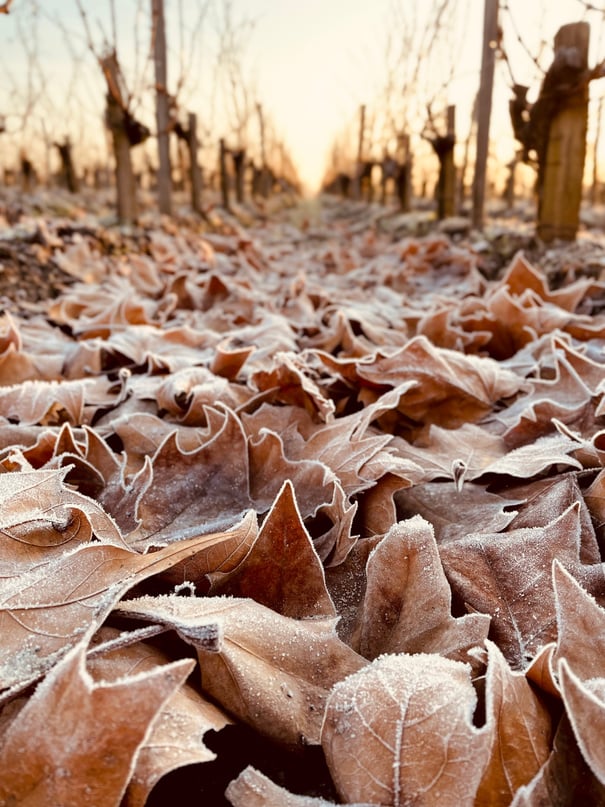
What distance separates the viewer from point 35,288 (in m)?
3.23

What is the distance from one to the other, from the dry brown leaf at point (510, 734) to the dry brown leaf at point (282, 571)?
207 millimetres

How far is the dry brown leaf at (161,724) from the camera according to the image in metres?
0.42

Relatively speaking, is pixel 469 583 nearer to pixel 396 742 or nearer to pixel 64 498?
pixel 396 742

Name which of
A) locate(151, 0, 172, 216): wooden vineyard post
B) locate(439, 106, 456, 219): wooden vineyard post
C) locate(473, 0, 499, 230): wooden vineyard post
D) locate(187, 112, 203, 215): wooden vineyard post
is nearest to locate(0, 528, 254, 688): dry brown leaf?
locate(473, 0, 499, 230): wooden vineyard post

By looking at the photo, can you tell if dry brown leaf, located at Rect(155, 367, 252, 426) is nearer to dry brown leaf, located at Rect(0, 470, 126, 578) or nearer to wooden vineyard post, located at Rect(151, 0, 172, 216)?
→ dry brown leaf, located at Rect(0, 470, 126, 578)

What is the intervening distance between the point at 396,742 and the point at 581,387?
0.79m

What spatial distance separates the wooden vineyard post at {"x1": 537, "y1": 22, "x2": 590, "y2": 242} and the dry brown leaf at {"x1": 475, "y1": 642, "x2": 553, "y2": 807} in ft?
14.7

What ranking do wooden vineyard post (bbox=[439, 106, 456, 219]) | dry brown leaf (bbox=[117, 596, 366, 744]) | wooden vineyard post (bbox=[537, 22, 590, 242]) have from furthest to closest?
wooden vineyard post (bbox=[439, 106, 456, 219])
wooden vineyard post (bbox=[537, 22, 590, 242])
dry brown leaf (bbox=[117, 596, 366, 744])

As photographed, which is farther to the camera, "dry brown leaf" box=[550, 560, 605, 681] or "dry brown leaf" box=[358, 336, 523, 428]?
"dry brown leaf" box=[358, 336, 523, 428]

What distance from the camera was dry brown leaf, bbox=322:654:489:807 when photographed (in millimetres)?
433

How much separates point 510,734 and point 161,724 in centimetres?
26

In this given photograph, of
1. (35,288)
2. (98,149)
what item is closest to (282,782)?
(35,288)

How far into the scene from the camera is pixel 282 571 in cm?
65

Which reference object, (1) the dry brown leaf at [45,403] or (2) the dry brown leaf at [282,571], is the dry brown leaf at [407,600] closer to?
(2) the dry brown leaf at [282,571]
